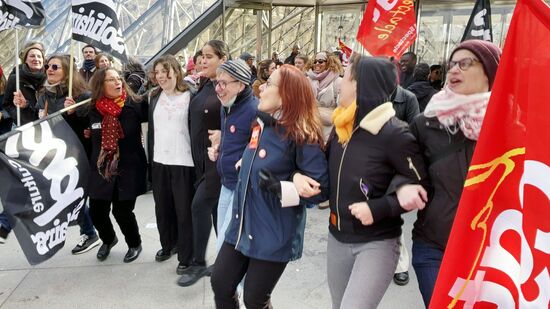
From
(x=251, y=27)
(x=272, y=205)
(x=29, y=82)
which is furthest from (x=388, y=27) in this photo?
(x=251, y=27)

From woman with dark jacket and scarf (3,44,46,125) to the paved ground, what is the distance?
1.60 meters

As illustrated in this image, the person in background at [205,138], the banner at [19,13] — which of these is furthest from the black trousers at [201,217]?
the banner at [19,13]

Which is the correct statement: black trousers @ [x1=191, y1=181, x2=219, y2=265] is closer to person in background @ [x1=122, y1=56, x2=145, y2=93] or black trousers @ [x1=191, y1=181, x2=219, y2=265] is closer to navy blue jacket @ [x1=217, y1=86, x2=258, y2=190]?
navy blue jacket @ [x1=217, y1=86, x2=258, y2=190]

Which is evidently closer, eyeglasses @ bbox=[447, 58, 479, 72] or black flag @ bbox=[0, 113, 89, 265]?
eyeglasses @ bbox=[447, 58, 479, 72]

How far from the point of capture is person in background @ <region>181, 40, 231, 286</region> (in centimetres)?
344

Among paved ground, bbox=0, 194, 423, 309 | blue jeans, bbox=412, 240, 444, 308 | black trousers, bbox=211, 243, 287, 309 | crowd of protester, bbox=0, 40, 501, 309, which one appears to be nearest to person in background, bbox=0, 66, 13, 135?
paved ground, bbox=0, 194, 423, 309

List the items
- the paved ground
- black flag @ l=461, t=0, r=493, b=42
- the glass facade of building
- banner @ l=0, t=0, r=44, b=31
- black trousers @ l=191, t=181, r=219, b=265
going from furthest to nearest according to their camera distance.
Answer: the glass facade of building < black flag @ l=461, t=0, r=493, b=42 < banner @ l=0, t=0, r=44, b=31 < black trousers @ l=191, t=181, r=219, b=265 < the paved ground

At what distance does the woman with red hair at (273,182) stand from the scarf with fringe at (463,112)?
632 millimetres

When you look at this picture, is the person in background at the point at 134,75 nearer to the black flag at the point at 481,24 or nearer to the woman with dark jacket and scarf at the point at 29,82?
the woman with dark jacket and scarf at the point at 29,82

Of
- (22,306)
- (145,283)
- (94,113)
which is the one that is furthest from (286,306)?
(94,113)

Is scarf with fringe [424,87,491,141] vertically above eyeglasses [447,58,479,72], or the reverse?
eyeglasses [447,58,479,72]

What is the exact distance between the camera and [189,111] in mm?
3584

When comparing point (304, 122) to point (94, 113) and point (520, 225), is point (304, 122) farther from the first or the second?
point (94, 113)

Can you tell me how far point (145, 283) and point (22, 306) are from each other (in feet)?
2.91
